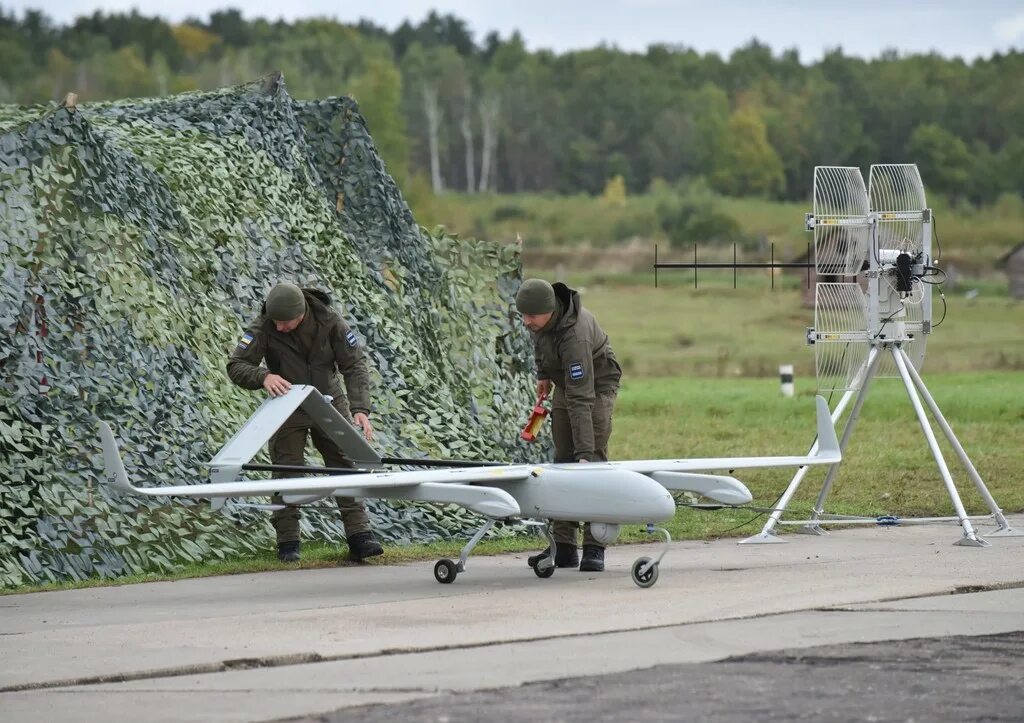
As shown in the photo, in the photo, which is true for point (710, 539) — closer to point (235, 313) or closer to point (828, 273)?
point (828, 273)

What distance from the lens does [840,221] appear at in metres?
12.0

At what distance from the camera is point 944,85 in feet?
410

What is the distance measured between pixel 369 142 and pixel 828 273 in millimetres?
3836

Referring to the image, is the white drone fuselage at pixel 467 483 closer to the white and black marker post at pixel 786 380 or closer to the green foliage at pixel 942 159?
the white and black marker post at pixel 786 380

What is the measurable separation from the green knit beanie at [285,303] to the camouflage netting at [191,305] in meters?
1.05

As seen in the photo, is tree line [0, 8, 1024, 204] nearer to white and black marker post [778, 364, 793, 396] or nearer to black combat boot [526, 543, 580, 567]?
white and black marker post [778, 364, 793, 396]

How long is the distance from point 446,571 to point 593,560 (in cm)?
104

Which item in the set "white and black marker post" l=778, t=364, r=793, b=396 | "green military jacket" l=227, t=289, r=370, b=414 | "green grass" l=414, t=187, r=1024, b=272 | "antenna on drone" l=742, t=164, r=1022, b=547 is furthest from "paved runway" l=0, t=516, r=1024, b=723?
"green grass" l=414, t=187, r=1024, b=272

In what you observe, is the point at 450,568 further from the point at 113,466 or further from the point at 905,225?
the point at 905,225

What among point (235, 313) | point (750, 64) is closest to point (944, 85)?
point (750, 64)

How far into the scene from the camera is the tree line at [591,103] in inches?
4099

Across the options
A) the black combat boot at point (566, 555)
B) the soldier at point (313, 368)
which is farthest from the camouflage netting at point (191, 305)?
the black combat boot at point (566, 555)

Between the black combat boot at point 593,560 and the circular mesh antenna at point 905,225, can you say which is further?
the circular mesh antenna at point 905,225

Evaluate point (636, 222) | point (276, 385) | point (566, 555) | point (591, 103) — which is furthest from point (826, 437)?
point (591, 103)
